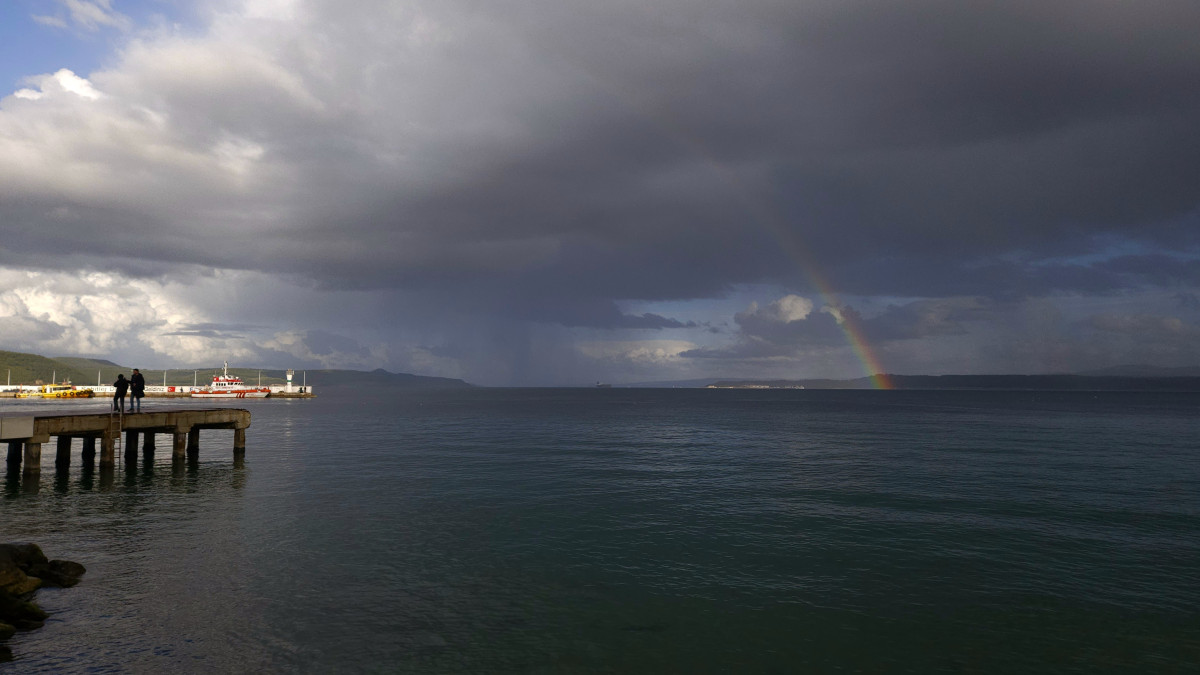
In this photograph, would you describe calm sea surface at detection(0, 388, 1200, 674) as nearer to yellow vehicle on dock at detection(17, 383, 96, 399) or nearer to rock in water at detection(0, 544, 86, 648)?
rock in water at detection(0, 544, 86, 648)

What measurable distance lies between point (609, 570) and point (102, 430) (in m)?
34.9

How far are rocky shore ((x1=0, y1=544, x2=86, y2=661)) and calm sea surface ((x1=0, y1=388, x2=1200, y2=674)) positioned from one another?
0.41 m

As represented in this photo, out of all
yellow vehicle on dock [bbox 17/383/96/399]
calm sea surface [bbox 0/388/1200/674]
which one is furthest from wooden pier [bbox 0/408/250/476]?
yellow vehicle on dock [bbox 17/383/96/399]

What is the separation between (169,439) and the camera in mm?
63312

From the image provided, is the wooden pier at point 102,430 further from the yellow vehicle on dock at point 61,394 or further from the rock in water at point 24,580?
the yellow vehicle on dock at point 61,394

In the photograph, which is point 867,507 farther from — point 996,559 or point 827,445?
point 827,445

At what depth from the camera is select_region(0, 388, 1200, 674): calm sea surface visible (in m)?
14.2

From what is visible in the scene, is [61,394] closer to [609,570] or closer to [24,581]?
[24,581]

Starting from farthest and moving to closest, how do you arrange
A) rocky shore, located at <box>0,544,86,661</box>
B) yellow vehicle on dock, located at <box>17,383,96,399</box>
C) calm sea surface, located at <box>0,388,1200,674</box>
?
yellow vehicle on dock, located at <box>17,383,96,399</box>, rocky shore, located at <box>0,544,86,661</box>, calm sea surface, located at <box>0,388,1200,674</box>

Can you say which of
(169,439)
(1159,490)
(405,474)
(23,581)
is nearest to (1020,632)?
(23,581)

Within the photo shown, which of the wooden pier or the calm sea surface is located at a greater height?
the wooden pier

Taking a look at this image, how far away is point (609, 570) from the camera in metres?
20.5

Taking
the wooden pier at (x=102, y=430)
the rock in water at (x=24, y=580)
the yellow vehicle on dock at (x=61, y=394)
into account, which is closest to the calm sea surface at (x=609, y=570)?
the rock in water at (x=24, y=580)

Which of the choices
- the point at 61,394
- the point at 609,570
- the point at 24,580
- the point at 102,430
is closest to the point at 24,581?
the point at 24,580
